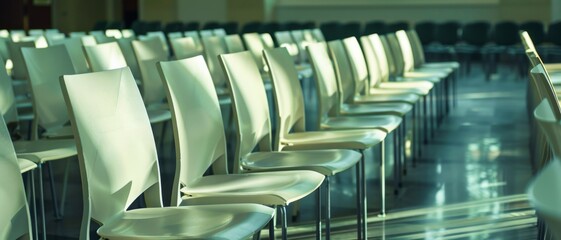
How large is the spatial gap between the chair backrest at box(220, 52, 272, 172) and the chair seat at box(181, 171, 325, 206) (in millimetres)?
284

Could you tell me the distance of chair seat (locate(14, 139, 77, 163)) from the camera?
12.9 ft

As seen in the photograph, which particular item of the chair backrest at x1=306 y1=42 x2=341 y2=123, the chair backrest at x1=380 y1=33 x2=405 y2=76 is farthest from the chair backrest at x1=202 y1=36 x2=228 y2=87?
the chair backrest at x1=380 y1=33 x2=405 y2=76

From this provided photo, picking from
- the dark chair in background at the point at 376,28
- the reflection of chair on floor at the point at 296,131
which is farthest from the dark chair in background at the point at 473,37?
the reflection of chair on floor at the point at 296,131

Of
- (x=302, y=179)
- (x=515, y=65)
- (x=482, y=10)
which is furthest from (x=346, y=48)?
(x=482, y=10)

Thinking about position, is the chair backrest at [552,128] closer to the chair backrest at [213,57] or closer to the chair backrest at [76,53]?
the chair backrest at [76,53]

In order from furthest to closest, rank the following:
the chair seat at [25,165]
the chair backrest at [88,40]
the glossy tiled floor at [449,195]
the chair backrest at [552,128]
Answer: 1. the chair backrest at [88,40]
2. the glossy tiled floor at [449,195]
3. the chair seat at [25,165]
4. the chair backrest at [552,128]

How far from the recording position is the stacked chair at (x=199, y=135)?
8.80 ft

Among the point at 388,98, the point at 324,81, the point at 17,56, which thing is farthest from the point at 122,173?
the point at 17,56

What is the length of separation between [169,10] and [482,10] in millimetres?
6500

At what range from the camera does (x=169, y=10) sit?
748 inches

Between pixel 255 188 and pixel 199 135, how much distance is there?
29 centimetres

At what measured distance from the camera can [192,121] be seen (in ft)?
10.8

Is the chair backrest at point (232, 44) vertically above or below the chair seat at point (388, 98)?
above

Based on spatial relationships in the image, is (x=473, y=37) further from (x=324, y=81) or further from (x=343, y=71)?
(x=324, y=81)
